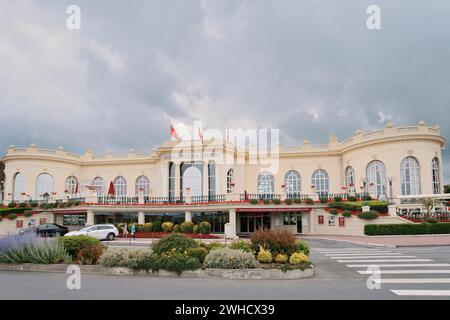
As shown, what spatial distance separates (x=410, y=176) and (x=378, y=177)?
9.34 ft

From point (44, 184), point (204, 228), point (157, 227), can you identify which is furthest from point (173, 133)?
point (44, 184)

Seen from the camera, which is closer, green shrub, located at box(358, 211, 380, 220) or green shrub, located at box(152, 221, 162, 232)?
green shrub, located at box(358, 211, 380, 220)

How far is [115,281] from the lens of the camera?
10562 mm

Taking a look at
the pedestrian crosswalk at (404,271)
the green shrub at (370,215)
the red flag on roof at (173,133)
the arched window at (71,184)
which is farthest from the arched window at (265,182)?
the pedestrian crosswalk at (404,271)

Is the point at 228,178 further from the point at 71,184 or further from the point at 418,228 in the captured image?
the point at 71,184

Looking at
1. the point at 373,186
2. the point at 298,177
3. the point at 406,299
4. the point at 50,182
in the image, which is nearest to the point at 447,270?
the point at 406,299

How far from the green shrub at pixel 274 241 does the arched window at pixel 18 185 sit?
131 ft

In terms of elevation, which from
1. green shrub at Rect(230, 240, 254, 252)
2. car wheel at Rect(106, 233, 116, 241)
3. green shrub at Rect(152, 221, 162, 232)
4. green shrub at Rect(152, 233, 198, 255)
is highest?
green shrub at Rect(152, 233, 198, 255)

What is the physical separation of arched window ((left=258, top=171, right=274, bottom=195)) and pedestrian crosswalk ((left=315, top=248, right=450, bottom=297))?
2668 cm

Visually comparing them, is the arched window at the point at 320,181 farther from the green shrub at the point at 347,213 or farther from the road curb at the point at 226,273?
the road curb at the point at 226,273

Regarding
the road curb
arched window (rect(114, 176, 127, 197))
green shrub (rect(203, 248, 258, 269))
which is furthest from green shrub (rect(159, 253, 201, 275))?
arched window (rect(114, 176, 127, 197))

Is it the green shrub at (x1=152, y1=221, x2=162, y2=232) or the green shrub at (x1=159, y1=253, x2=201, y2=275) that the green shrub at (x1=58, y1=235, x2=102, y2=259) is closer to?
the green shrub at (x1=159, y1=253, x2=201, y2=275)

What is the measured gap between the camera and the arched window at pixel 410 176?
34.4m

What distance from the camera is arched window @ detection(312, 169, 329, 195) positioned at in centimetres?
4172
